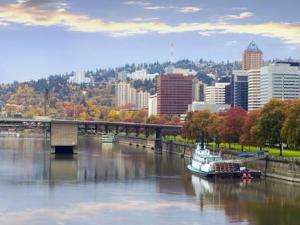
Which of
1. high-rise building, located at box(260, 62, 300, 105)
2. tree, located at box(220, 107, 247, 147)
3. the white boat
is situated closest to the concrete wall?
tree, located at box(220, 107, 247, 147)

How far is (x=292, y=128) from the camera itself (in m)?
58.5

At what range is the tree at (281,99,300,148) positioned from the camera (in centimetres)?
5778

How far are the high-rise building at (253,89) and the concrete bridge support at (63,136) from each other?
324ft

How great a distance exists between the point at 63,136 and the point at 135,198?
44066mm

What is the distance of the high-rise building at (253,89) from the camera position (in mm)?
186125

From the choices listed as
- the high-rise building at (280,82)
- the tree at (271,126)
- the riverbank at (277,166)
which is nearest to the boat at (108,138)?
the high-rise building at (280,82)

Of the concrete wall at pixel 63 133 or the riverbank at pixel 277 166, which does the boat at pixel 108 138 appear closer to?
the concrete wall at pixel 63 133

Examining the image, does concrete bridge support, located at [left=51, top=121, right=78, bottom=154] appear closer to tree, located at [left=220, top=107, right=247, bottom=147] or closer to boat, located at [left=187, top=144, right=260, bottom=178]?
tree, located at [left=220, top=107, right=247, bottom=147]

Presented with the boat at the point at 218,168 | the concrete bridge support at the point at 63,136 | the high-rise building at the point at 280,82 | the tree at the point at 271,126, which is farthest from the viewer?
the high-rise building at the point at 280,82

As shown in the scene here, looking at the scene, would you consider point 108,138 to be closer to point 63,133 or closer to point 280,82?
point 63,133

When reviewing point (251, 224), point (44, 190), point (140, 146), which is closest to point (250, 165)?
point (44, 190)

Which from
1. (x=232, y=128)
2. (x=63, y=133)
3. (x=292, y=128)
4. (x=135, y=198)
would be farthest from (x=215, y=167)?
(x=63, y=133)

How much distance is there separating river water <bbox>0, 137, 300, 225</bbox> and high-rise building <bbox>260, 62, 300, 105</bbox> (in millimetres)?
107459

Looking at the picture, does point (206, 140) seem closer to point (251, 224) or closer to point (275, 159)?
point (275, 159)
